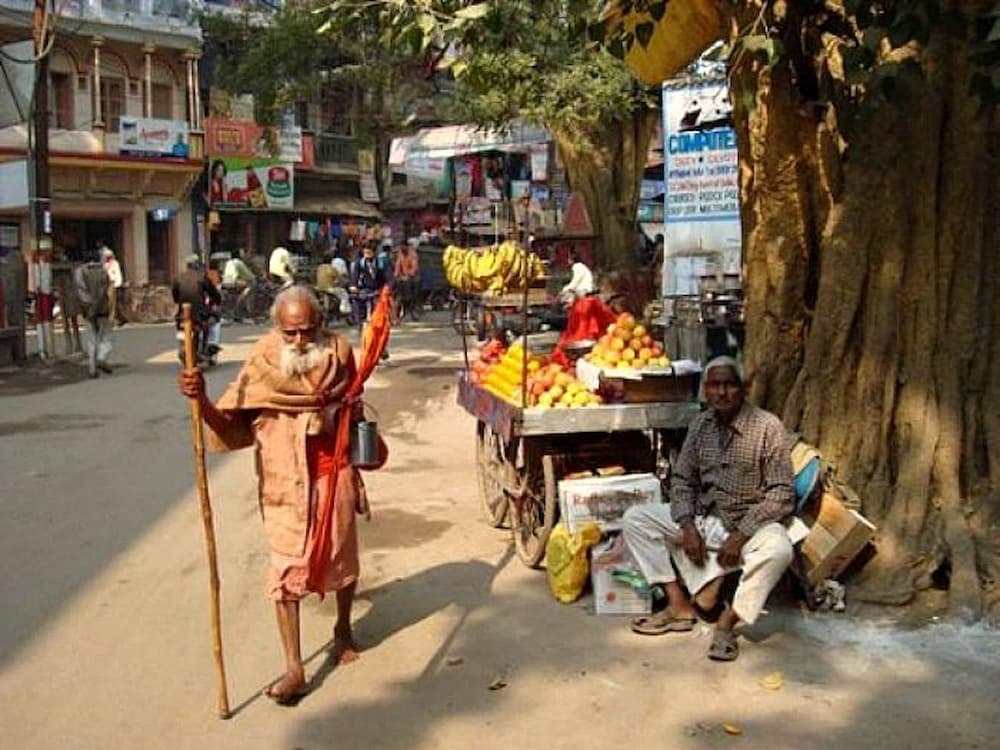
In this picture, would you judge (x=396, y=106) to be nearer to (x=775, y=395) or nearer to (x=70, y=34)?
(x=70, y=34)

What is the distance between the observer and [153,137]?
2948 centimetres

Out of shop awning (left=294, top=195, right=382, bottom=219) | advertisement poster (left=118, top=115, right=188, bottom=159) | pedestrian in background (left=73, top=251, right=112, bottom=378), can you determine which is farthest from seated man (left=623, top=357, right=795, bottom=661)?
shop awning (left=294, top=195, right=382, bottom=219)

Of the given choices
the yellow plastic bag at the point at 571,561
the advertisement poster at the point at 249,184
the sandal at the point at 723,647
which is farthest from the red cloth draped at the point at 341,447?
the advertisement poster at the point at 249,184

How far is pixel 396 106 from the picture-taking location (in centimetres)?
3162

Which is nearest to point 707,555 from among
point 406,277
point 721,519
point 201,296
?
point 721,519

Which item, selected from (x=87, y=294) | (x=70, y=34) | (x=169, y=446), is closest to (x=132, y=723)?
(x=169, y=446)

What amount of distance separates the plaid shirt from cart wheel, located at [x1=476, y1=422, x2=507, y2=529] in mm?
1875

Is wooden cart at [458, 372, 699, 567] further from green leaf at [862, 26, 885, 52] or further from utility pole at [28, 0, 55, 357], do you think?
utility pole at [28, 0, 55, 357]

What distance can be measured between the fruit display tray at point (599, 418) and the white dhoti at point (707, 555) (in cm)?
55

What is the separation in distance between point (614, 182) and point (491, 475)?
12.0 meters

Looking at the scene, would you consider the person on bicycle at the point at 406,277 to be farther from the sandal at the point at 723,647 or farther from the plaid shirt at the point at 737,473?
the sandal at the point at 723,647

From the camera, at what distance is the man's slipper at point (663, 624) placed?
16.0 ft

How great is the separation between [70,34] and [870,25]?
27.1m

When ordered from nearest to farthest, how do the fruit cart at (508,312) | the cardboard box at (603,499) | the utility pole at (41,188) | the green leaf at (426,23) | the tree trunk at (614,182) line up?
the green leaf at (426,23) < the cardboard box at (603,499) < the fruit cart at (508,312) < the utility pole at (41,188) < the tree trunk at (614,182)
